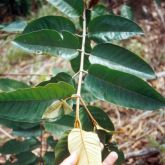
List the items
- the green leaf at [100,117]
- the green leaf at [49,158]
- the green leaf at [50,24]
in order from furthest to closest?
1. the green leaf at [49,158]
2. the green leaf at [50,24]
3. the green leaf at [100,117]

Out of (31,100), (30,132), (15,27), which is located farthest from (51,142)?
(31,100)

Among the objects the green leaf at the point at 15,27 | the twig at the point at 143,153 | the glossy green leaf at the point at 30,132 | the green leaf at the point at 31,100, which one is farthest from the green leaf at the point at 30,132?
the twig at the point at 143,153

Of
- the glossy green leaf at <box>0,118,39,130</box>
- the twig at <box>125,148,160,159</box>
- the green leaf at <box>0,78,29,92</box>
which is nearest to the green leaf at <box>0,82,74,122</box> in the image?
the green leaf at <box>0,78,29,92</box>

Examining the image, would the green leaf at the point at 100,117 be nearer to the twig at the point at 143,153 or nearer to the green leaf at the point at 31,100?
the green leaf at the point at 31,100

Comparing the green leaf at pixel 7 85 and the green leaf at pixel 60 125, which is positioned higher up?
the green leaf at pixel 7 85

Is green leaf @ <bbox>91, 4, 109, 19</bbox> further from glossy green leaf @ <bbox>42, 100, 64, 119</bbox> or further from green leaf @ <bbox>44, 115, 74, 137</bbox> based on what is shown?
glossy green leaf @ <bbox>42, 100, 64, 119</bbox>

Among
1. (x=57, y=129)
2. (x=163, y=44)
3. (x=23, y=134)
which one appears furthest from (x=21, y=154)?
(x=163, y=44)
